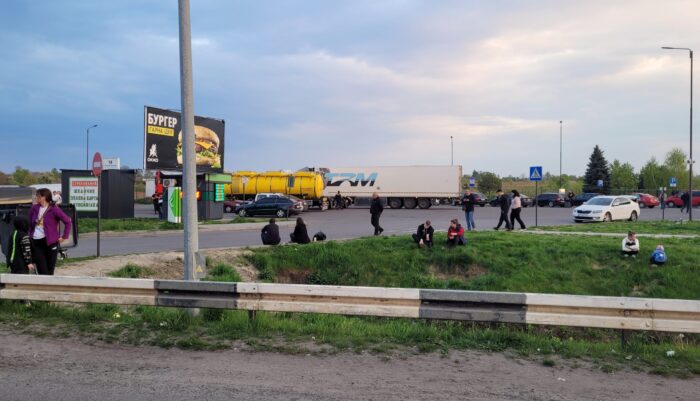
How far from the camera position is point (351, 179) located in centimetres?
5131

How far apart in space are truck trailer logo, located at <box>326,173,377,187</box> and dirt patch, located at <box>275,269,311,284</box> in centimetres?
3518

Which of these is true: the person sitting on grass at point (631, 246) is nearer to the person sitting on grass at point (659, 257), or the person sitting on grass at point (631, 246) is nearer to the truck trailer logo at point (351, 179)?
the person sitting on grass at point (659, 257)

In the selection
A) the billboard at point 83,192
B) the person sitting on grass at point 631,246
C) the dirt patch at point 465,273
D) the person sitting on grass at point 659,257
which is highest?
the billboard at point 83,192

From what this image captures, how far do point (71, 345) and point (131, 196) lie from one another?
2670cm

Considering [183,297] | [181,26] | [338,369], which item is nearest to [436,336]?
[338,369]

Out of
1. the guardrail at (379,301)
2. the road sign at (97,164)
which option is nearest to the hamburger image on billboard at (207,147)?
the road sign at (97,164)

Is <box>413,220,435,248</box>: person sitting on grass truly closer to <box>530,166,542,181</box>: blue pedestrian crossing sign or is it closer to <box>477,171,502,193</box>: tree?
<box>530,166,542,181</box>: blue pedestrian crossing sign

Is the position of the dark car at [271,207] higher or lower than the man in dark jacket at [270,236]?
higher

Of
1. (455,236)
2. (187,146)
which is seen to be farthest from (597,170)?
(187,146)

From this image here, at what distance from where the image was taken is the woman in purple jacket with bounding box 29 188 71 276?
8305 millimetres

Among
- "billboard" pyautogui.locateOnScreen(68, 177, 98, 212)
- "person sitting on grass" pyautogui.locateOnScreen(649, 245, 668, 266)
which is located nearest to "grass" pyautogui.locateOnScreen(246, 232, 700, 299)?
"person sitting on grass" pyautogui.locateOnScreen(649, 245, 668, 266)

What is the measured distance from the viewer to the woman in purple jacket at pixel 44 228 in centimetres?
830

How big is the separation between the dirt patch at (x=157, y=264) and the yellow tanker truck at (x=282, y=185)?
3208 centimetres

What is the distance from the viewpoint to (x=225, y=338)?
657 cm
